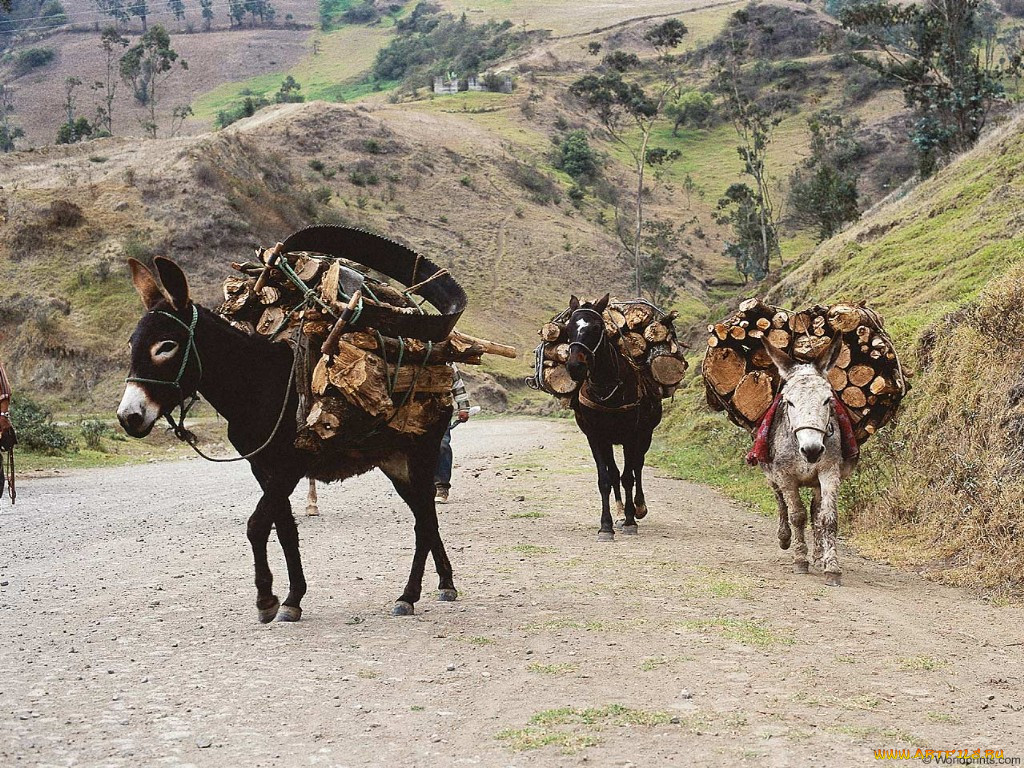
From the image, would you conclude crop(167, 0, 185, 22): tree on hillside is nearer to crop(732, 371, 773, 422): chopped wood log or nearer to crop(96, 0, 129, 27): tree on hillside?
crop(96, 0, 129, 27): tree on hillside

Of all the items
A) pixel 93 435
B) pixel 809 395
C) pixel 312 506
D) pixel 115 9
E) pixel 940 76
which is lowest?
pixel 93 435

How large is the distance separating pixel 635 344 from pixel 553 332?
1.06m

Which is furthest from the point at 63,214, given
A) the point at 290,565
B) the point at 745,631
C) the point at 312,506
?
the point at 745,631

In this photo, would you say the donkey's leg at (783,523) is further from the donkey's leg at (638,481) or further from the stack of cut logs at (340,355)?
the stack of cut logs at (340,355)

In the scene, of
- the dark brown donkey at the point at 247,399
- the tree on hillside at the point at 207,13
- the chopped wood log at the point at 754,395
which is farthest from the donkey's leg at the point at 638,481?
the tree on hillside at the point at 207,13

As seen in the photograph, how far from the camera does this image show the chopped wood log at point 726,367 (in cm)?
1085

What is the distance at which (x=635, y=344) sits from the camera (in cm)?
1360

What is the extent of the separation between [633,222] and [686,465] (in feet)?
222

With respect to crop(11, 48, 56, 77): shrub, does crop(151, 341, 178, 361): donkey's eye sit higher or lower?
lower

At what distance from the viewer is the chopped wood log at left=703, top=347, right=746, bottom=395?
35.6ft

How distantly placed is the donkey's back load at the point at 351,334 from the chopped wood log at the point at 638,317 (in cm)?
459

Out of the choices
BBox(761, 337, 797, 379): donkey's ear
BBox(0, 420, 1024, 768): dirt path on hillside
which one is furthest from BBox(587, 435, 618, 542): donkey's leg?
BBox(761, 337, 797, 379): donkey's ear

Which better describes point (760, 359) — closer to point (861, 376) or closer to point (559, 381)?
point (861, 376)

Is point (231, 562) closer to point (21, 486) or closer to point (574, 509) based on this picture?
point (574, 509)
